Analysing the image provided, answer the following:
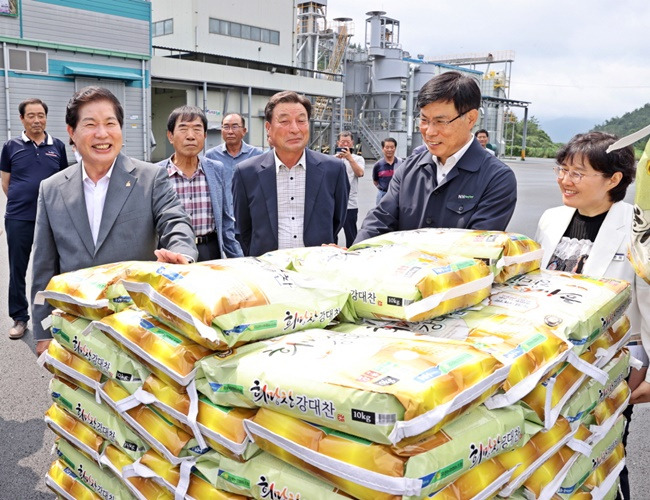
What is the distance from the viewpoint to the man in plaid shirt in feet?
15.5

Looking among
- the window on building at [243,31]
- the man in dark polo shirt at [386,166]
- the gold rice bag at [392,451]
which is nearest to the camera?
the gold rice bag at [392,451]

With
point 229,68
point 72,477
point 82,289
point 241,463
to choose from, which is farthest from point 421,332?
point 229,68

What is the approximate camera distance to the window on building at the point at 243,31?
97.2ft

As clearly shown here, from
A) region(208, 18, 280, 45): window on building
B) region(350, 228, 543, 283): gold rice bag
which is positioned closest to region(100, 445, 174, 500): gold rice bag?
region(350, 228, 543, 283): gold rice bag

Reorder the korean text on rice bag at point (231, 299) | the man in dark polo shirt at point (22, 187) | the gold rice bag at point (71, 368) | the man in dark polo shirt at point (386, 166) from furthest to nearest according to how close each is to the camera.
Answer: the man in dark polo shirt at point (386, 166), the man in dark polo shirt at point (22, 187), the gold rice bag at point (71, 368), the korean text on rice bag at point (231, 299)

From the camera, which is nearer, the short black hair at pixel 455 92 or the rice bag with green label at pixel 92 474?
the rice bag with green label at pixel 92 474

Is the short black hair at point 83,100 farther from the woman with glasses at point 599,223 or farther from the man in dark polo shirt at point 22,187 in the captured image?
the man in dark polo shirt at point 22,187

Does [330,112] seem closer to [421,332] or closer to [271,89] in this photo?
[271,89]

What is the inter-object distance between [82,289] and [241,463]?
99cm

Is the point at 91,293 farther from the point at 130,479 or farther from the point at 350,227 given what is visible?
the point at 350,227

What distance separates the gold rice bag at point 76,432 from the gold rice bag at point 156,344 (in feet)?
1.53

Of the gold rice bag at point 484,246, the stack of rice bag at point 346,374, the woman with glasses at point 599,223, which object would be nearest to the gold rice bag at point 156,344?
the stack of rice bag at point 346,374

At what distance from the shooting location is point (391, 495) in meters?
1.35

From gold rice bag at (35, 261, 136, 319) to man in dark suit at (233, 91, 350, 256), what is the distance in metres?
1.67
